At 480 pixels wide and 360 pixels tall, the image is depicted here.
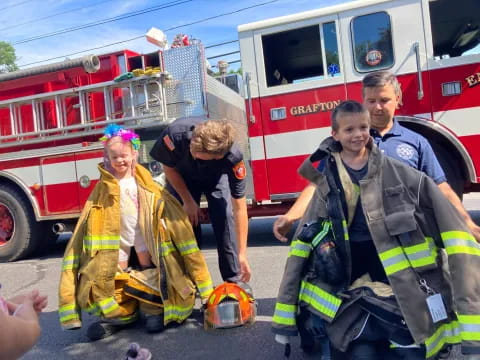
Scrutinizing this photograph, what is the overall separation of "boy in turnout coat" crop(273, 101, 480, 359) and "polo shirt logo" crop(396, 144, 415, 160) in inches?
12.5

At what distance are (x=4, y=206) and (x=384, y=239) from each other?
5.70 metres

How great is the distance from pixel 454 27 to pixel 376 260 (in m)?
4.07

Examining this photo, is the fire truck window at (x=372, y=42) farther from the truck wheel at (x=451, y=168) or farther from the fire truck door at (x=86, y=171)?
the fire truck door at (x=86, y=171)

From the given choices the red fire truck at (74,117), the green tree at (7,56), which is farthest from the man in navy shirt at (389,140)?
the green tree at (7,56)

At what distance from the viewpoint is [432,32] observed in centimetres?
529

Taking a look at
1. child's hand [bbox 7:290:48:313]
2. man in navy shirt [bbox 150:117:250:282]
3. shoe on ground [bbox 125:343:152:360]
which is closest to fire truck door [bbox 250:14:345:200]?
man in navy shirt [bbox 150:117:250:282]

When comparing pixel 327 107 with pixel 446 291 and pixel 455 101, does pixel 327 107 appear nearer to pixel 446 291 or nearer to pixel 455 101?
pixel 455 101

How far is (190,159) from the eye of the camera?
11.3 feet

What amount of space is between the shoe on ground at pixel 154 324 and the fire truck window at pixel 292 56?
10.6 feet

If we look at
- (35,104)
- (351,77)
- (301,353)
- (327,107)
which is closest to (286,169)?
(327,107)

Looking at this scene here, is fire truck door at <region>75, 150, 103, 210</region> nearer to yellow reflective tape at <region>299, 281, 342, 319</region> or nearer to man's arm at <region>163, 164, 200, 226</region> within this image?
man's arm at <region>163, 164, 200, 226</region>

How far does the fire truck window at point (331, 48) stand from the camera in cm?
544

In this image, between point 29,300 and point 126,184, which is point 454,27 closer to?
point 126,184

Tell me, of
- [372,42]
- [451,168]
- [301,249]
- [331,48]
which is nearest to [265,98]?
[331,48]
